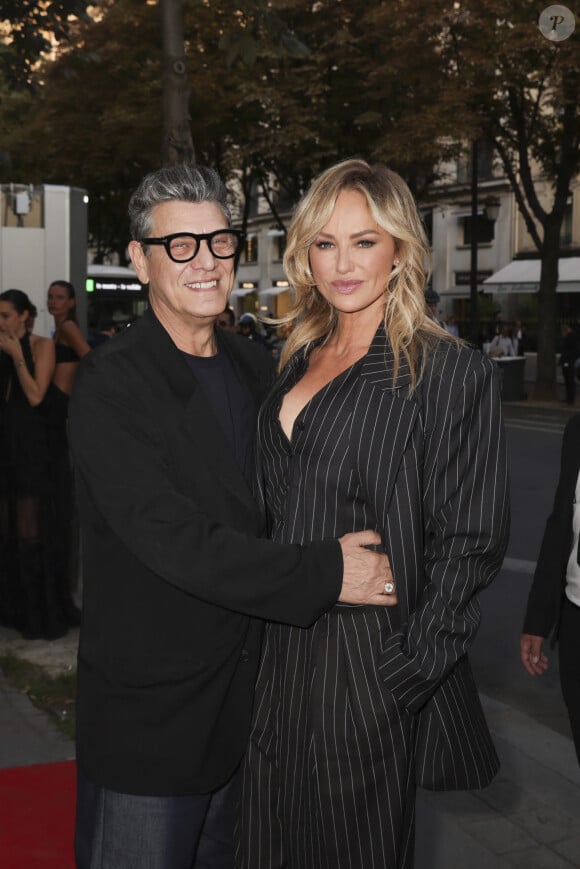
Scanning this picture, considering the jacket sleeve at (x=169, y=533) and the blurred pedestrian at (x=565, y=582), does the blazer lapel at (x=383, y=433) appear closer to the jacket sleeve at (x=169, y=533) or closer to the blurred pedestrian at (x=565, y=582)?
the jacket sleeve at (x=169, y=533)

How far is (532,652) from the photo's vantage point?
3.46 meters

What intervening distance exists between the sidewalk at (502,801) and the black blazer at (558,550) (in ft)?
2.70

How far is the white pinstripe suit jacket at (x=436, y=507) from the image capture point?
2.19 metres

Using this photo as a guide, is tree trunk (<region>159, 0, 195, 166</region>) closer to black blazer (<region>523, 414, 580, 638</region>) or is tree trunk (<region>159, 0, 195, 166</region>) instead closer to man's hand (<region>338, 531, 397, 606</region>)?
black blazer (<region>523, 414, 580, 638</region>)

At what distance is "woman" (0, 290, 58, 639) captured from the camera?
6219 millimetres

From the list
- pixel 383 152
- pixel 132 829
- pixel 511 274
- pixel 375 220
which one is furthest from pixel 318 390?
pixel 511 274

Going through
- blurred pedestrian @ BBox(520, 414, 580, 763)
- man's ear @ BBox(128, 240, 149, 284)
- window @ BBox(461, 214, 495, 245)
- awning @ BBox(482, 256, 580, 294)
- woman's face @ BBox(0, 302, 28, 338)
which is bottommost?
blurred pedestrian @ BBox(520, 414, 580, 763)

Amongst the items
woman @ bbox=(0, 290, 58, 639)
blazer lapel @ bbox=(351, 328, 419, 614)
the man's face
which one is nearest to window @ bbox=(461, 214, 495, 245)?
woman @ bbox=(0, 290, 58, 639)

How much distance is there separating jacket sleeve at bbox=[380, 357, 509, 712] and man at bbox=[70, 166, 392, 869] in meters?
0.12

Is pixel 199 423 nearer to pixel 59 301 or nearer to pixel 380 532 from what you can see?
pixel 380 532

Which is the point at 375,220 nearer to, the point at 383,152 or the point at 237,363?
the point at 237,363

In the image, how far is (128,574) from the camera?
222 centimetres

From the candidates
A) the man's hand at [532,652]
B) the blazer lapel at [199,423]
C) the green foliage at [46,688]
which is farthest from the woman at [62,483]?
the blazer lapel at [199,423]

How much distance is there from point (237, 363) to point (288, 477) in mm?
384
